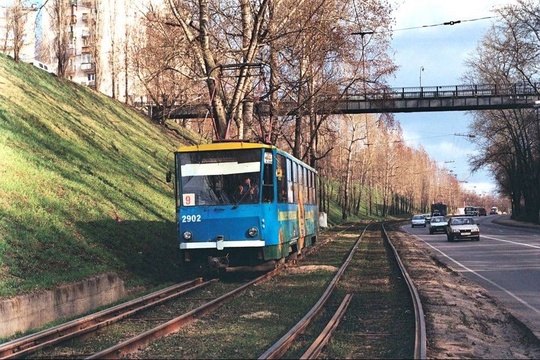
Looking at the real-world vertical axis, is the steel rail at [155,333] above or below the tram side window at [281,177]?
below

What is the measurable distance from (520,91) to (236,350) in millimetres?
54252

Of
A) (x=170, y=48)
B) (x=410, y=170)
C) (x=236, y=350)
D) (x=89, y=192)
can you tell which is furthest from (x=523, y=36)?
(x=410, y=170)

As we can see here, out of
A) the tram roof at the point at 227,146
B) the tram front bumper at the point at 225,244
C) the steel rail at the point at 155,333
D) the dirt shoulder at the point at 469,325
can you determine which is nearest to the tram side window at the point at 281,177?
the tram roof at the point at 227,146

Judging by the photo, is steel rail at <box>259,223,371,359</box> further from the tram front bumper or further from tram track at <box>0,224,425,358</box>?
→ the tram front bumper

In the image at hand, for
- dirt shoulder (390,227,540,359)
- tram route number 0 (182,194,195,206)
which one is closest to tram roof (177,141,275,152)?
tram route number 0 (182,194,195,206)

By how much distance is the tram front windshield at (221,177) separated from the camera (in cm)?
1681

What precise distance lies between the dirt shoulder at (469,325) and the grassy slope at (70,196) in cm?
668

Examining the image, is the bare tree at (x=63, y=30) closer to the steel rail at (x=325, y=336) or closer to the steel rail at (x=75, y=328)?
the steel rail at (x=75, y=328)

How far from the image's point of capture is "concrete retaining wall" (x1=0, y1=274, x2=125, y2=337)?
35.0 feet

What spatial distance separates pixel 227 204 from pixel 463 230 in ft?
75.6

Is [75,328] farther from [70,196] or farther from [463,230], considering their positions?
[463,230]

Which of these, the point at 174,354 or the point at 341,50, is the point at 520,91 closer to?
the point at 341,50

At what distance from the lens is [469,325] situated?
10938mm

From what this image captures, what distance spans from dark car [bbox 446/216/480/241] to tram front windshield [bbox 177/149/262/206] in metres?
22.6
